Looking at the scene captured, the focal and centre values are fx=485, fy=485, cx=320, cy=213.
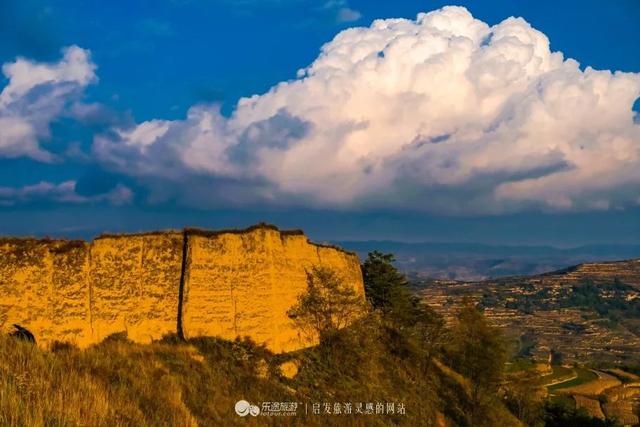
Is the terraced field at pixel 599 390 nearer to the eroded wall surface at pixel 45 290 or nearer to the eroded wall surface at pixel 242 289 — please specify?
the eroded wall surface at pixel 242 289

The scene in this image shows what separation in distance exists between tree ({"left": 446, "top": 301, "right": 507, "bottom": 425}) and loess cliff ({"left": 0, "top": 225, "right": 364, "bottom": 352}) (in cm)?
2076

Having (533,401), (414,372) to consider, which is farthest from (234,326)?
(533,401)

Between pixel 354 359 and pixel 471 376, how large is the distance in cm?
1804

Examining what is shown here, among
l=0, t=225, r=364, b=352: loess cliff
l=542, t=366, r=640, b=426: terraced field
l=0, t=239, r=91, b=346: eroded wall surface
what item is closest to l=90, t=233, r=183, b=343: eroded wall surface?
l=0, t=225, r=364, b=352: loess cliff

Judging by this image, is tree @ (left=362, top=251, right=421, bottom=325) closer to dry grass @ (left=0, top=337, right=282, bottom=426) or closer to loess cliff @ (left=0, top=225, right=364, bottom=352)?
loess cliff @ (left=0, top=225, right=364, bottom=352)

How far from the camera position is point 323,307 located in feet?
110

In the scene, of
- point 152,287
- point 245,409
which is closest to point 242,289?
point 152,287

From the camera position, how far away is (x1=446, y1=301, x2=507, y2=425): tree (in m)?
43.6

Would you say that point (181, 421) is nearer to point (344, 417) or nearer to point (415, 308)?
point (344, 417)

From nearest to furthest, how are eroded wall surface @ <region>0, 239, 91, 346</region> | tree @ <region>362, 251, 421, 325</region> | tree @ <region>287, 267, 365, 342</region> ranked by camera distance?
1. eroded wall surface @ <region>0, 239, 91, 346</region>
2. tree @ <region>287, 267, 365, 342</region>
3. tree @ <region>362, 251, 421, 325</region>

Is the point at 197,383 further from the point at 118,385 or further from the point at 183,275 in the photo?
the point at 118,385

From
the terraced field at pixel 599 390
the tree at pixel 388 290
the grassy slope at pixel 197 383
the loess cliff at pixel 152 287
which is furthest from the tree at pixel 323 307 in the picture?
the terraced field at pixel 599 390

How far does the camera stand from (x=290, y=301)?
103 feet

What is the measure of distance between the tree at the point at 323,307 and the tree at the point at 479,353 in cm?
1496
